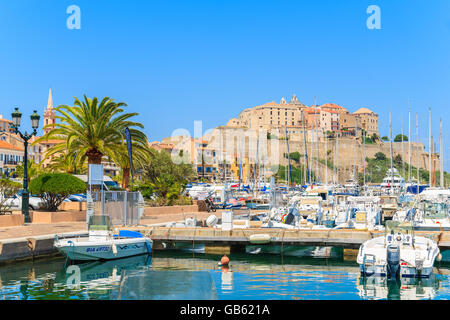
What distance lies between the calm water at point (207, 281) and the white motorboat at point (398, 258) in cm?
31

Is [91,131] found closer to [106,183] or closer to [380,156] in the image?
[106,183]

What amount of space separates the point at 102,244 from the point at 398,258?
417 inches

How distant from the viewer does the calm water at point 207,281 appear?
A: 11.1 metres

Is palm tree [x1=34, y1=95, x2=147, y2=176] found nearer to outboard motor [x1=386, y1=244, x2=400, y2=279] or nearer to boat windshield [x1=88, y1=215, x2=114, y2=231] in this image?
boat windshield [x1=88, y1=215, x2=114, y2=231]

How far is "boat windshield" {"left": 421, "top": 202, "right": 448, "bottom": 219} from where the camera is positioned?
2708cm

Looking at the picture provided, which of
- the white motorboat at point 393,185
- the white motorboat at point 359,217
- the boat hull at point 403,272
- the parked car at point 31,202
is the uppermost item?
the white motorboat at point 393,185

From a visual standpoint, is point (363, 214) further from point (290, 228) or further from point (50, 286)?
point (50, 286)

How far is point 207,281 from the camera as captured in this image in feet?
36.7

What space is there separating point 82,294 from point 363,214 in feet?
56.3

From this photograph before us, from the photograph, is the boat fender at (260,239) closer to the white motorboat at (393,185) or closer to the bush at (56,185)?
the bush at (56,185)

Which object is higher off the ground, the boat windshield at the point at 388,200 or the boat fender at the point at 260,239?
the boat windshield at the point at 388,200

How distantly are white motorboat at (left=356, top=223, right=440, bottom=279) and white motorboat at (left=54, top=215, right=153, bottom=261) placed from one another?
900 cm

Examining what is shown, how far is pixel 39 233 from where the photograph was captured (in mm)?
22172

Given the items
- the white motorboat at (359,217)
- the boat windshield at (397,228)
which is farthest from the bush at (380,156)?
the boat windshield at (397,228)
